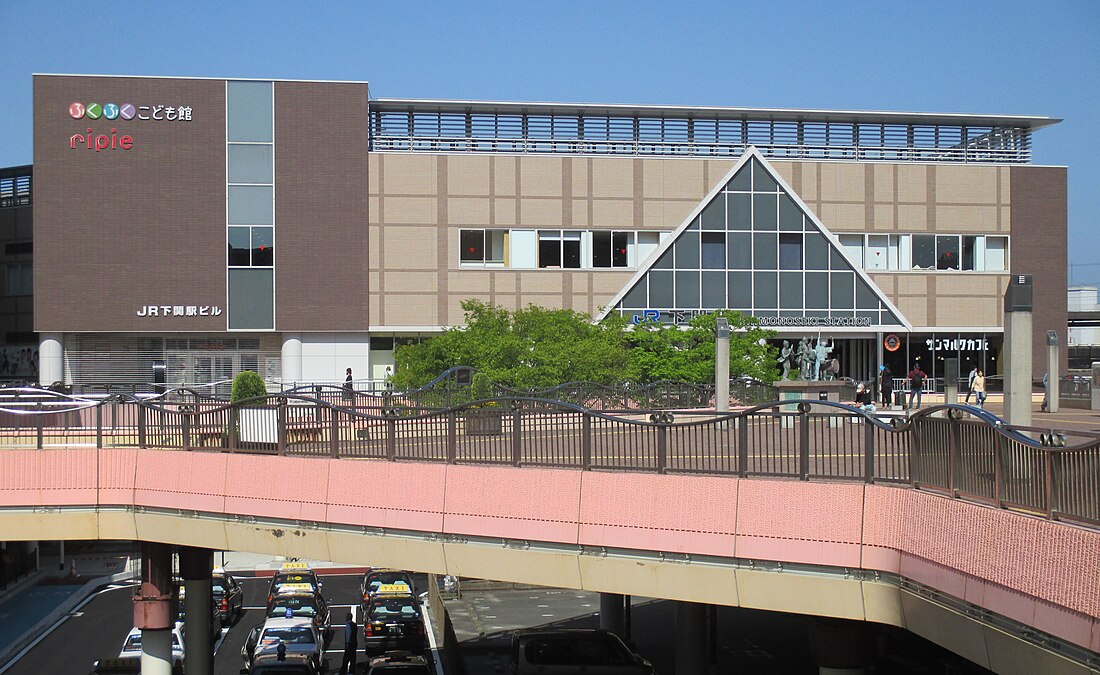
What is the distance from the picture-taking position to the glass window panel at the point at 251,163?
50.8 meters

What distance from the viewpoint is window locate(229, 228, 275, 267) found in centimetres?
5112

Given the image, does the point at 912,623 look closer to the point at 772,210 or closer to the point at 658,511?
the point at 658,511

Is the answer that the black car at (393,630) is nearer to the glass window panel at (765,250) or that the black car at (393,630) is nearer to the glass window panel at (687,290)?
the glass window panel at (687,290)

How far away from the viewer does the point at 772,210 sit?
49969 millimetres

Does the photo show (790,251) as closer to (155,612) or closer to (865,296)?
(865,296)

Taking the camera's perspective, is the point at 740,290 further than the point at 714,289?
Yes

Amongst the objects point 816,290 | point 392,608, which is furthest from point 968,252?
point 392,608

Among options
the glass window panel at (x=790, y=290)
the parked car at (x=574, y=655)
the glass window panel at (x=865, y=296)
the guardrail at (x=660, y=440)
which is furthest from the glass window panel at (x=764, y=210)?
the guardrail at (x=660, y=440)

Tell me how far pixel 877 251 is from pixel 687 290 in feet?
35.4

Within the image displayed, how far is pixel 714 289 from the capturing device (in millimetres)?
50844

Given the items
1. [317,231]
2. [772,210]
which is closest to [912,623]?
[772,210]

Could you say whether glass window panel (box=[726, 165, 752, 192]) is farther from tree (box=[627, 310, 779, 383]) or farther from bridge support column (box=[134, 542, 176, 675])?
bridge support column (box=[134, 542, 176, 675])

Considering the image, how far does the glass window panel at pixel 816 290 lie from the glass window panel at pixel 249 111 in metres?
25.2

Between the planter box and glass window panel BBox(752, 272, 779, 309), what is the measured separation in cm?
3653
